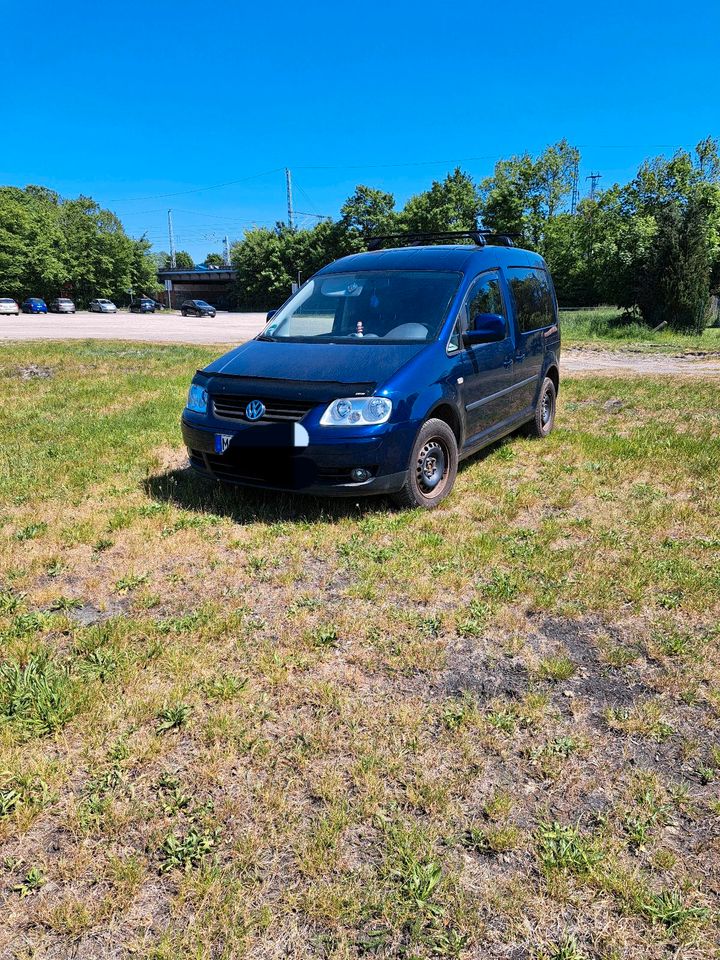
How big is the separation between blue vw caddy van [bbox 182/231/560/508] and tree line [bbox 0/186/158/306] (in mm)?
71883

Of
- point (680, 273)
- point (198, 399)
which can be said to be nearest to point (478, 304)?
point (198, 399)

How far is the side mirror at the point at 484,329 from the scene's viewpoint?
5.36 m

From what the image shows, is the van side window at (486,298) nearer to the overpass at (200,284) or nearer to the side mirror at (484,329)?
the side mirror at (484,329)

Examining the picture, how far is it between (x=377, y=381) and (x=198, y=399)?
1.49 metres

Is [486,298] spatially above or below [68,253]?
below

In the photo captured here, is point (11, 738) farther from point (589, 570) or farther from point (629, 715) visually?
point (589, 570)

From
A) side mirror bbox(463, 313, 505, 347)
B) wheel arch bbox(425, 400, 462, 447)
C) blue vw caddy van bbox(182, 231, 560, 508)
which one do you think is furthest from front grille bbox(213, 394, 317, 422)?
side mirror bbox(463, 313, 505, 347)

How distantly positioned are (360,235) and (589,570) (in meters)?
75.6

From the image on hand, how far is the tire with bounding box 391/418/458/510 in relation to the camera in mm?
4863

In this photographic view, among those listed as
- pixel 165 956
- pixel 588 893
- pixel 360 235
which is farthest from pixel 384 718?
pixel 360 235

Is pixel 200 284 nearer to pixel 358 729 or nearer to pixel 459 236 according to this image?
pixel 459 236

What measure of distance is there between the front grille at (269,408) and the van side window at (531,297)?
3.08 m

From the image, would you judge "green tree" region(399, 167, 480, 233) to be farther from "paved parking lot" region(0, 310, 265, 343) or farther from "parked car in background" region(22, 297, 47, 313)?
"parked car in background" region(22, 297, 47, 313)

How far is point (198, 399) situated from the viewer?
5.09 metres
